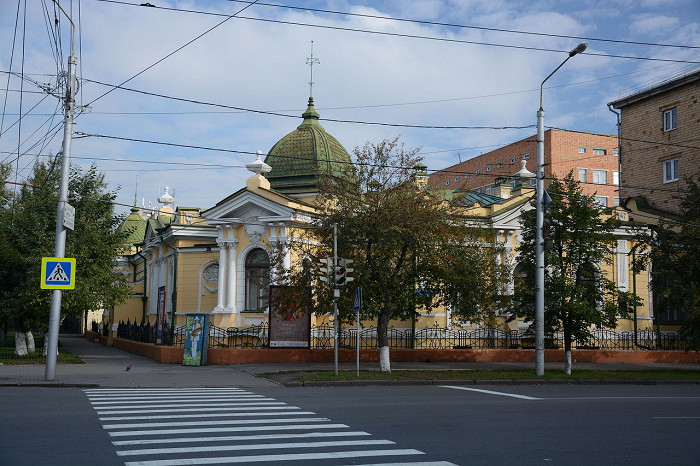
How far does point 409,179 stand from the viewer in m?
22.4

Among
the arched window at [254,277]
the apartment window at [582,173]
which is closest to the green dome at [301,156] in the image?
the arched window at [254,277]

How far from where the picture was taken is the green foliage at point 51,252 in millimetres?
26516

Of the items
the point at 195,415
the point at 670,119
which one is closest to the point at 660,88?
the point at 670,119

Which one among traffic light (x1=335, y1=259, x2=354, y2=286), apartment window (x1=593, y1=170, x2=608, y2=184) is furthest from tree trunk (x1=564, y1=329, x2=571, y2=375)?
apartment window (x1=593, y1=170, x2=608, y2=184)

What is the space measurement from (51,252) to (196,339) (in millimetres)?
6739

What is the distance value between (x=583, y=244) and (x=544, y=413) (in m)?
11.1

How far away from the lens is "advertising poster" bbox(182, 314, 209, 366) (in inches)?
966

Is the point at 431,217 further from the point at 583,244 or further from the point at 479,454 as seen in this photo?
the point at 479,454

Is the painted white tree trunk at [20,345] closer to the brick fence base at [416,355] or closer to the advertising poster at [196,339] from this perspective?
the brick fence base at [416,355]

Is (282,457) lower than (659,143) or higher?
lower

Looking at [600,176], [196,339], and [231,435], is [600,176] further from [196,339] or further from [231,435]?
[231,435]

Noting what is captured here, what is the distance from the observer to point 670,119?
3984 centimetres

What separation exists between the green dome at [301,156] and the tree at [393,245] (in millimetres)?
10284

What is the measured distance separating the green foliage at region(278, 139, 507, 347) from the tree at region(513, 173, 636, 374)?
5.43 ft
